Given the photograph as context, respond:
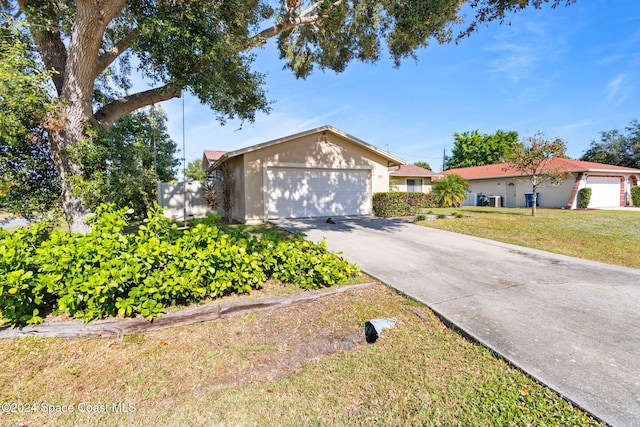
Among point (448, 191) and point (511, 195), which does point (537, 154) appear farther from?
point (511, 195)

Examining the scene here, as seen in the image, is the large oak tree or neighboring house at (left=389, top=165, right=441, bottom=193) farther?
neighboring house at (left=389, top=165, right=441, bottom=193)

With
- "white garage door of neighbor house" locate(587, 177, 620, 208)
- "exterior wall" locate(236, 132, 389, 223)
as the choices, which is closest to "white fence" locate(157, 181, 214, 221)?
"exterior wall" locate(236, 132, 389, 223)

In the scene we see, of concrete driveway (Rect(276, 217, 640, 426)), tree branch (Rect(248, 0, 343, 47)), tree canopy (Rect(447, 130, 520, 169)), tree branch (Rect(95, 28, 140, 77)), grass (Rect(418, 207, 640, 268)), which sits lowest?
concrete driveway (Rect(276, 217, 640, 426))

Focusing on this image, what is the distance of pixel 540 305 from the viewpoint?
383cm

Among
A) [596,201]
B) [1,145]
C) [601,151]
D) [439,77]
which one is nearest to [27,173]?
[1,145]

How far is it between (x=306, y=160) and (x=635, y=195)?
78.4 feet

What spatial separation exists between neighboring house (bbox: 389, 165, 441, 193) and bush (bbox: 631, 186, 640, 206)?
12939mm

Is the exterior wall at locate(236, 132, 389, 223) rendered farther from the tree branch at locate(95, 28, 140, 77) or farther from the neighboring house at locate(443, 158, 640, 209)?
the neighboring house at locate(443, 158, 640, 209)

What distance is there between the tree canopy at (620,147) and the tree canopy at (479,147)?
871 cm

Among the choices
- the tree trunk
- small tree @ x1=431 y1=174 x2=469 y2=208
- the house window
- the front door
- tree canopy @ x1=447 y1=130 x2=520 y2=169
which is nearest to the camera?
the tree trunk

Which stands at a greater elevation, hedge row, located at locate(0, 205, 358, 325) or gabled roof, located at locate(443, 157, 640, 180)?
gabled roof, located at locate(443, 157, 640, 180)

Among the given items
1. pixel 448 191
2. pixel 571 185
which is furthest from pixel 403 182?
pixel 571 185

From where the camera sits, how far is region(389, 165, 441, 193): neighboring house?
24172mm

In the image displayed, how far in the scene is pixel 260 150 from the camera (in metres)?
11.8
